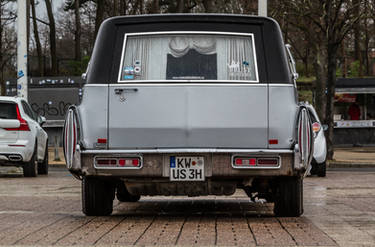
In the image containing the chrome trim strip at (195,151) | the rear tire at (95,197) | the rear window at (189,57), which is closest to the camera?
the chrome trim strip at (195,151)

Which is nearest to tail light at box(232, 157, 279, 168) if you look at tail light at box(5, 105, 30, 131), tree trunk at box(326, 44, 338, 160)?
tail light at box(5, 105, 30, 131)

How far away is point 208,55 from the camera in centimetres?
910

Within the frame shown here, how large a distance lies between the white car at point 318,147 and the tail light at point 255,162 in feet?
33.9

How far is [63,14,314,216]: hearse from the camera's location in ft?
28.5

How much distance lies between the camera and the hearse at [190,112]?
868cm

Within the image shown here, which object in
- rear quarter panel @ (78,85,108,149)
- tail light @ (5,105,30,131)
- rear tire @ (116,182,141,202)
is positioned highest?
rear quarter panel @ (78,85,108,149)

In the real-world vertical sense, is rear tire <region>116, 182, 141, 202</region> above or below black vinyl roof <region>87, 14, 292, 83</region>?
below

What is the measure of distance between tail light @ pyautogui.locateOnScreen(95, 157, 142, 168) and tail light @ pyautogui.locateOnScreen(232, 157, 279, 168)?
0.90m

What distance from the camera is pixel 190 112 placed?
877cm

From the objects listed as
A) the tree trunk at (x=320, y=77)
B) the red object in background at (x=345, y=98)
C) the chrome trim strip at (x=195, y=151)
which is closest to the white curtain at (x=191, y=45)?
the chrome trim strip at (x=195, y=151)

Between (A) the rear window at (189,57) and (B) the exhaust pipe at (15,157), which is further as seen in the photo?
(B) the exhaust pipe at (15,157)

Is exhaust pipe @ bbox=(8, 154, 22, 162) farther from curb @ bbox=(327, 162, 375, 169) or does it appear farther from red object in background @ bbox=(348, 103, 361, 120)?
red object in background @ bbox=(348, 103, 361, 120)

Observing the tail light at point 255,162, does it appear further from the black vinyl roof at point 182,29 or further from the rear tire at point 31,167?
the rear tire at point 31,167

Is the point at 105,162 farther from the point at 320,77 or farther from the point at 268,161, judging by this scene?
the point at 320,77
